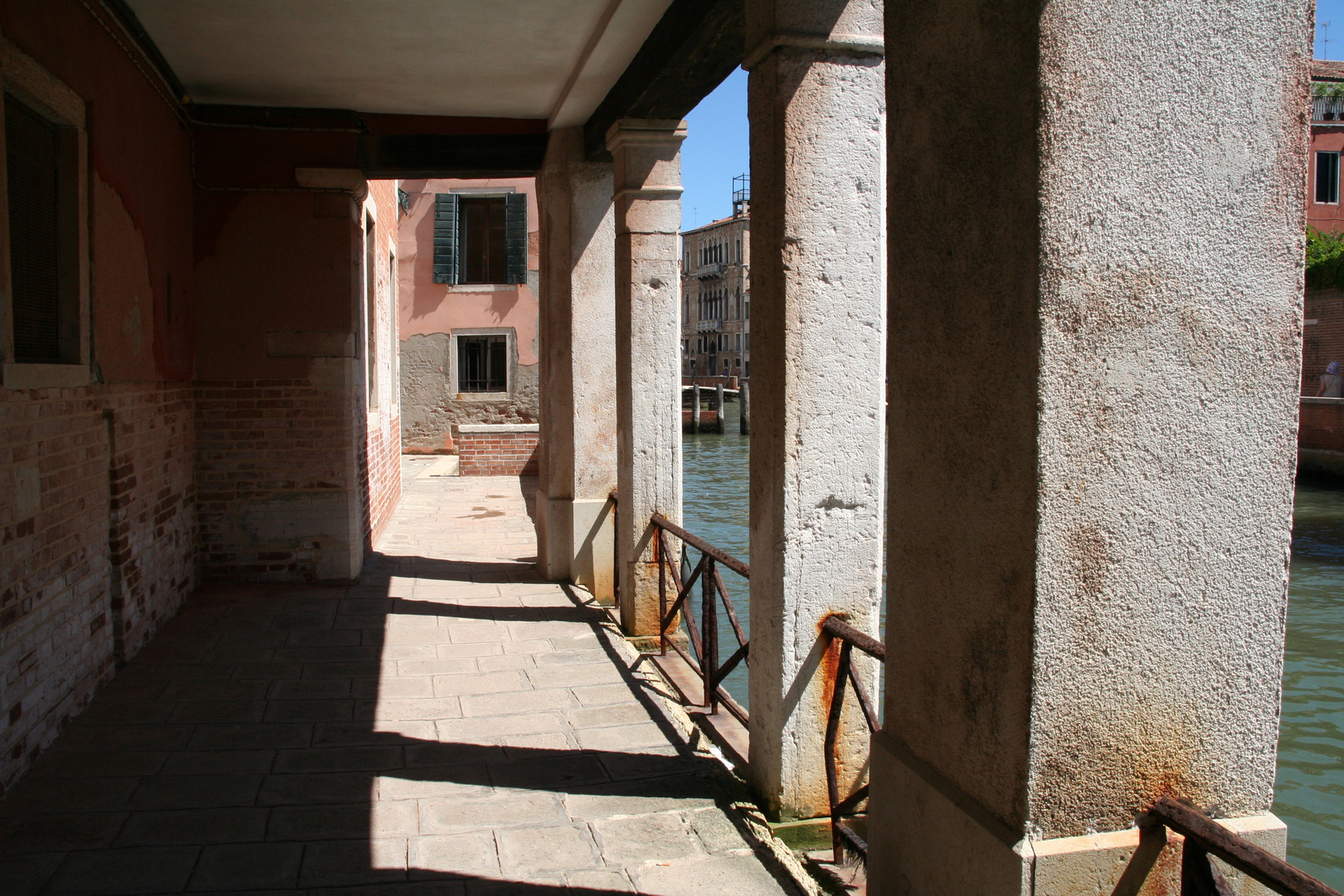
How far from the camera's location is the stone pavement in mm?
2756

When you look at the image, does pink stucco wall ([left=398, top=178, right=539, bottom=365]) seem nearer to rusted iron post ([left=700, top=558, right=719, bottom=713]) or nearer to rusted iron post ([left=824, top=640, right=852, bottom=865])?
rusted iron post ([left=700, top=558, right=719, bottom=713])

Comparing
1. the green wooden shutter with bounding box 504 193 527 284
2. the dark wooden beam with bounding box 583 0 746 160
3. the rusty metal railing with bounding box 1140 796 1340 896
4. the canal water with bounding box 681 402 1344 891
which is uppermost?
the green wooden shutter with bounding box 504 193 527 284

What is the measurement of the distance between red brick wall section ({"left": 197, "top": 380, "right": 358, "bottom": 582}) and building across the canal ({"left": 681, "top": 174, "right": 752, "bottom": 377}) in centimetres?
4676

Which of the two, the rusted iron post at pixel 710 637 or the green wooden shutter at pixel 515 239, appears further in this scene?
the green wooden shutter at pixel 515 239

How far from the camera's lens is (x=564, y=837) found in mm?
2982

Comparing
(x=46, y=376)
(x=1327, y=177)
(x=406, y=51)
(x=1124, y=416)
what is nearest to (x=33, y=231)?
(x=46, y=376)

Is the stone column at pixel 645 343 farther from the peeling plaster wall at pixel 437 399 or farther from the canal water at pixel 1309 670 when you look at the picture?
the peeling plaster wall at pixel 437 399

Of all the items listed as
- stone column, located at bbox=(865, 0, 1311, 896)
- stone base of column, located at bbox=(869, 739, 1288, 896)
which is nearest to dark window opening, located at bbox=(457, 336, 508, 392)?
stone base of column, located at bbox=(869, 739, 1288, 896)

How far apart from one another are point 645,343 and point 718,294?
5355 cm

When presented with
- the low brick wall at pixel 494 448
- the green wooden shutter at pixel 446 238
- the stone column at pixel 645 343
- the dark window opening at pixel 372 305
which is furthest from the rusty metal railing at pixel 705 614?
the green wooden shutter at pixel 446 238

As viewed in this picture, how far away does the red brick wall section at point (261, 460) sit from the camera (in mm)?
6191

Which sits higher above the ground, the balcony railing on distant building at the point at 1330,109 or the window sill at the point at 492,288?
the balcony railing on distant building at the point at 1330,109

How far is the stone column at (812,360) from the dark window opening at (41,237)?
8.76 feet

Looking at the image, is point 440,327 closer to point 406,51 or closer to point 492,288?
point 492,288
